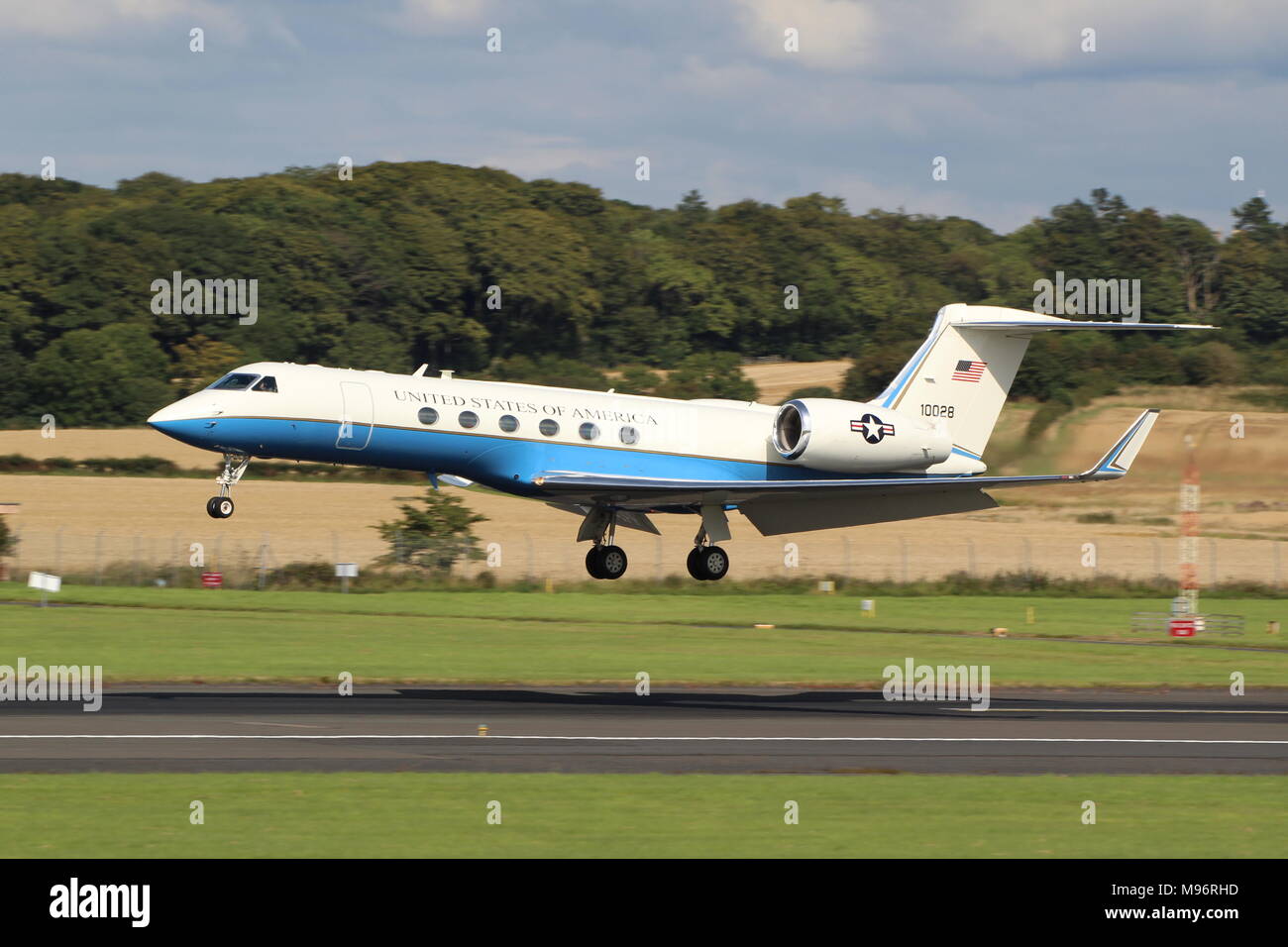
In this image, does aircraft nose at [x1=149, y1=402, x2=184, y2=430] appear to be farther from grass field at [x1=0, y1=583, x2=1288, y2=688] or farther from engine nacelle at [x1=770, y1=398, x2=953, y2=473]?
engine nacelle at [x1=770, y1=398, x2=953, y2=473]

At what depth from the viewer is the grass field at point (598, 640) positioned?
35062 millimetres

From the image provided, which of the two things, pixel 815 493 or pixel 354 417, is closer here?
pixel 354 417

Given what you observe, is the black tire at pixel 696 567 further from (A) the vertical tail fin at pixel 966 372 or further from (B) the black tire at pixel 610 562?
(A) the vertical tail fin at pixel 966 372

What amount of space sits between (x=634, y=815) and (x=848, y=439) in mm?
15476

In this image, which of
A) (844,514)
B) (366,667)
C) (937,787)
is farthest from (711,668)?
(937,787)

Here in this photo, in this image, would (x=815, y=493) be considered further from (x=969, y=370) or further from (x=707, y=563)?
(x=969, y=370)

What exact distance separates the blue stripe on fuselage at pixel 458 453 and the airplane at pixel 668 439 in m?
0.03

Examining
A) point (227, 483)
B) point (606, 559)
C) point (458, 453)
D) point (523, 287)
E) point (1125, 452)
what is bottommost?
point (606, 559)

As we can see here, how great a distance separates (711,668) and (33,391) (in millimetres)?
55737

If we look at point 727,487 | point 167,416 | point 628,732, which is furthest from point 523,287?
point 628,732

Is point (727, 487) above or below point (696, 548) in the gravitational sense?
above

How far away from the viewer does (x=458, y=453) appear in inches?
1182

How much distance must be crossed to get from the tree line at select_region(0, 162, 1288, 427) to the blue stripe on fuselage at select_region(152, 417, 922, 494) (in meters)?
30.7

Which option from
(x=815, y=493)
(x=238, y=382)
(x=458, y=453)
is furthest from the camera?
(x=815, y=493)
